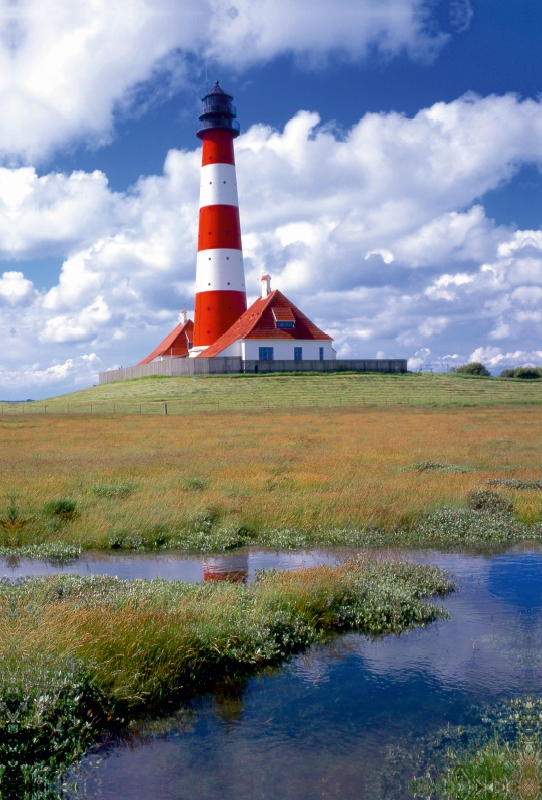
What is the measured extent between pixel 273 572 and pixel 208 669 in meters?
3.54

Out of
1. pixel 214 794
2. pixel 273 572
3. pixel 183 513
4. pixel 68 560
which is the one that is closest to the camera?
pixel 214 794

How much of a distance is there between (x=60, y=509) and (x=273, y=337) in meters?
52.2

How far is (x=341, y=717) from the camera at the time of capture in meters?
7.44

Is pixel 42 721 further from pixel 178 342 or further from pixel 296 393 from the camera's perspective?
pixel 178 342

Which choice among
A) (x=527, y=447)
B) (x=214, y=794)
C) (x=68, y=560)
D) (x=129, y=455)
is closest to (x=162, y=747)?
(x=214, y=794)

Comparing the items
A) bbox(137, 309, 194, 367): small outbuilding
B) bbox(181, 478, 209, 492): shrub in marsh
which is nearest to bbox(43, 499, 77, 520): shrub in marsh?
bbox(181, 478, 209, 492): shrub in marsh

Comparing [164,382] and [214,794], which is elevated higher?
[164,382]

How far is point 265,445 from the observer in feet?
90.6

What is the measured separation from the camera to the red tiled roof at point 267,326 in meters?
67.1

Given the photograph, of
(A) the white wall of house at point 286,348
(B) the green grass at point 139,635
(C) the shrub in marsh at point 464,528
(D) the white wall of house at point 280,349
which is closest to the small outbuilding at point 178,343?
(D) the white wall of house at point 280,349

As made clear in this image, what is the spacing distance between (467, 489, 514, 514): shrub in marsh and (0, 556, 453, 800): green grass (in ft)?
17.0

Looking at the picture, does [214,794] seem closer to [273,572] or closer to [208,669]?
[208,669]

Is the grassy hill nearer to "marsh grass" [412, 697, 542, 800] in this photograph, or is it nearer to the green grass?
the green grass

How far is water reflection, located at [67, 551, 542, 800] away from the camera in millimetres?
6336
